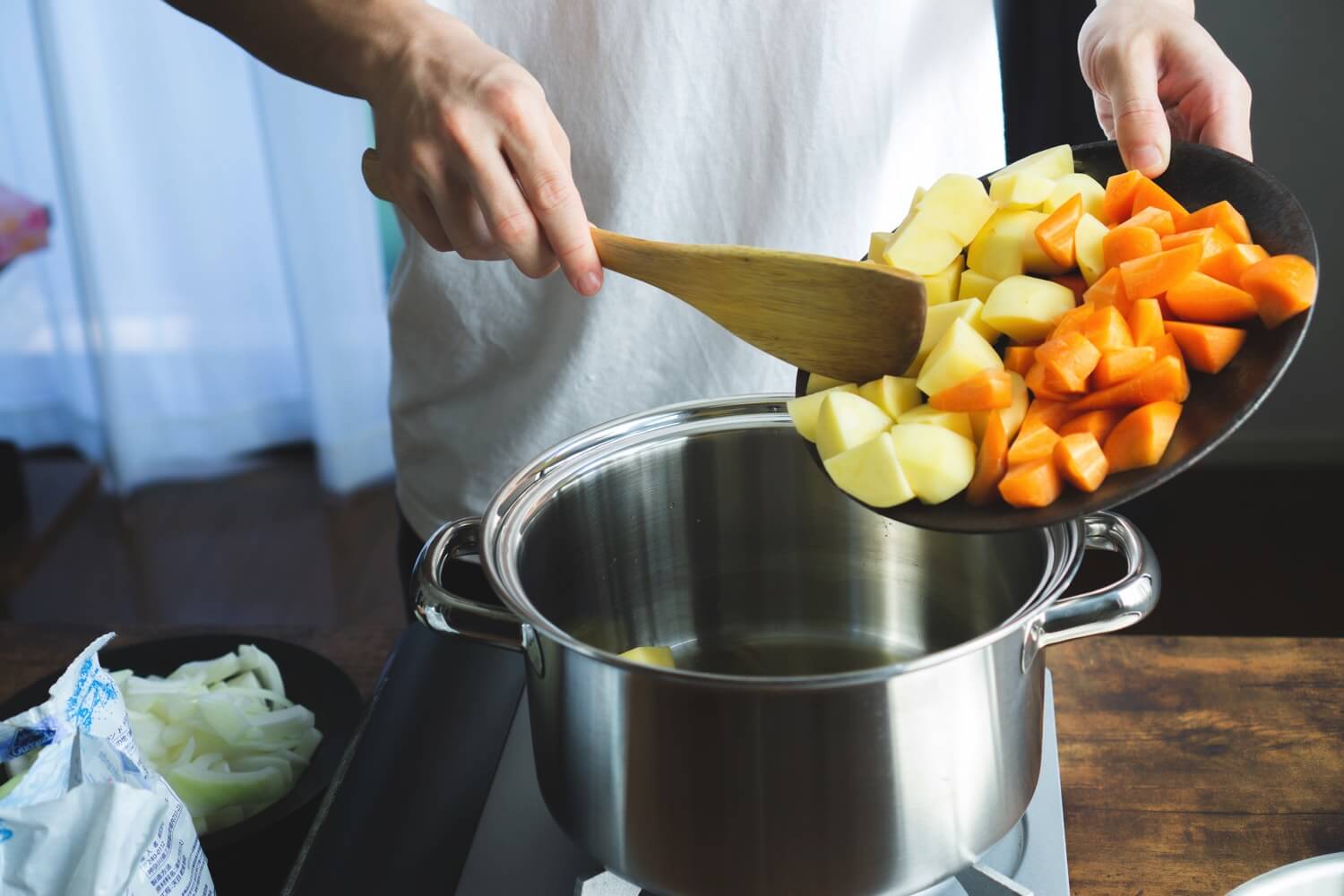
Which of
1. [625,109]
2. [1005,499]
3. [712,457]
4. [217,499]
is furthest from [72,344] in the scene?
[1005,499]

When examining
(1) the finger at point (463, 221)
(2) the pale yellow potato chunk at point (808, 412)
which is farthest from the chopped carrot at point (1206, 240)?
(1) the finger at point (463, 221)

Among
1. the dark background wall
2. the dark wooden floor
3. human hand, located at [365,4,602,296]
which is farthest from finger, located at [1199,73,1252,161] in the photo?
the dark wooden floor

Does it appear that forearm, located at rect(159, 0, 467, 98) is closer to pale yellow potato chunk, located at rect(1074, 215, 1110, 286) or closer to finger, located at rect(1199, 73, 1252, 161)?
pale yellow potato chunk, located at rect(1074, 215, 1110, 286)

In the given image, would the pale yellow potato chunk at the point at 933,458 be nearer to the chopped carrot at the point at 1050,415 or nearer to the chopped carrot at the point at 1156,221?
the chopped carrot at the point at 1050,415

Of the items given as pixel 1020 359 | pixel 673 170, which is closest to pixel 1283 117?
pixel 673 170

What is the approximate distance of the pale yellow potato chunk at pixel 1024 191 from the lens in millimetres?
794

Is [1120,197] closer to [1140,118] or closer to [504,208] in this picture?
[1140,118]

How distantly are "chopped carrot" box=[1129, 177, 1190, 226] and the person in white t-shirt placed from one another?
6 centimetres

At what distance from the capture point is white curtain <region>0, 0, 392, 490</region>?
262 centimetres

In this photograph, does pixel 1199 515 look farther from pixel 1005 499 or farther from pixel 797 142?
pixel 1005 499

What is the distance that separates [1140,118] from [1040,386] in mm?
246

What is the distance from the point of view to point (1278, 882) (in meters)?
0.64

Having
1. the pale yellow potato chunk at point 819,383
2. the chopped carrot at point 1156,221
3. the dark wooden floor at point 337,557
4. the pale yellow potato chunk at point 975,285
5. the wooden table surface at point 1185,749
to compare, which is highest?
the chopped carrot at point 1156,221

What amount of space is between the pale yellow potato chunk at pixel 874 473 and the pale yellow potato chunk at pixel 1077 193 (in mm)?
213
